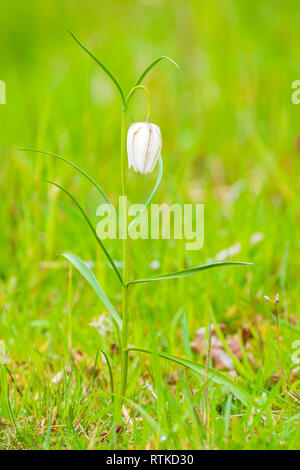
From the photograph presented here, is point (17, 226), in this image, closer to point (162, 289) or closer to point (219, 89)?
point (162, 289)

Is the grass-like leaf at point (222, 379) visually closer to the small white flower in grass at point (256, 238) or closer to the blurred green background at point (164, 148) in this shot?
the blurred green background at point (164, 148)

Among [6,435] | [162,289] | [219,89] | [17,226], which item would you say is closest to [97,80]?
[219,89]

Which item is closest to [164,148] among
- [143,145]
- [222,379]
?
[143,145]

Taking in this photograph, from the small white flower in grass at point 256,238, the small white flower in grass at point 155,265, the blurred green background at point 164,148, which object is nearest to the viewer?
the blurred green background at point 164,148

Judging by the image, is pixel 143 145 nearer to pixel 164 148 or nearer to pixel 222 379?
pixel 222 379

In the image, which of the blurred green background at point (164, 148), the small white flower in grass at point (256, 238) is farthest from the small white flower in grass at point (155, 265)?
the small white flower in grass at point (256, 238)

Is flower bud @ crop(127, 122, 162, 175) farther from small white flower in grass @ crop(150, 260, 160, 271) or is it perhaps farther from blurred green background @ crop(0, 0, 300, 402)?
small white flower in grass @ crop(150, 260, 160, 271)
